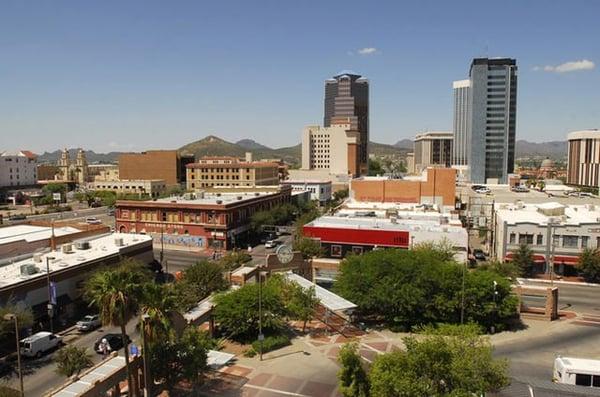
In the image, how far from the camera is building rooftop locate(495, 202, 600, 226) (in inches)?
2532

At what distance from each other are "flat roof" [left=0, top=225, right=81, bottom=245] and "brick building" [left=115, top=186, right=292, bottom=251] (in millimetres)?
17963

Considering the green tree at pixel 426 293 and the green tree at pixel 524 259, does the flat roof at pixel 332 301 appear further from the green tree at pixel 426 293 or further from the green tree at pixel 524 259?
the green tree at pixel 524 259

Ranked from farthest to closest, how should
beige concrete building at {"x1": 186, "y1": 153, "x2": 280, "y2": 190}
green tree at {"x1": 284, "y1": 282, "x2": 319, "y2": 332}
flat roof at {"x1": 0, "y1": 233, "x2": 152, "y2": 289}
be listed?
1. beige concrete building at {"x1": 186, "y1": 153, "x2": 280, "y2": 190}
2. flat roof at {"x1": 0, "y1": 233, "x2": 152, "y2": 289}
3. green tree at {"x1": 284, "y1": 282, "x2": 319, "y2": 332}

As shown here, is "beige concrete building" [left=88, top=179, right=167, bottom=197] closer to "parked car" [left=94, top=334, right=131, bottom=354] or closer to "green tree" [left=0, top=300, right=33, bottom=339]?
"green tree" [left=0, top=300, right=33, bottom=339]

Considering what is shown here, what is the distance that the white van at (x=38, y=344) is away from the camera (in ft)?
112

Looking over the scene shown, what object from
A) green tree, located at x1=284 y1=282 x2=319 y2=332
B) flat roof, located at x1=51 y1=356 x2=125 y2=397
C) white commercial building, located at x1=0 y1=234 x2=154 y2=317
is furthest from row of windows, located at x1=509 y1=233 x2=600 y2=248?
flat roof, located at x1=51 y1=356 x2=125 y2=397

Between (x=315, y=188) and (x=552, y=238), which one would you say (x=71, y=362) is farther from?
(x=315, y=188)

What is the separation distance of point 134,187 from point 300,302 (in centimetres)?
13605

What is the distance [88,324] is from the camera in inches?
1593

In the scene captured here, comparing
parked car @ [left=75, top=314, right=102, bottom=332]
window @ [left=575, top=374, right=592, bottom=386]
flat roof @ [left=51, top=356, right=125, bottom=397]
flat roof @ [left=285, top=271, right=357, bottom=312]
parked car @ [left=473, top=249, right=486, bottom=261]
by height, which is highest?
flat roof @ [left=51, top=356, right=125, bottom=397]

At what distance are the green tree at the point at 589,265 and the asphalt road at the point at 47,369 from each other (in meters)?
52.0

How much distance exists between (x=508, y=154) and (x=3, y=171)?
185406 mm

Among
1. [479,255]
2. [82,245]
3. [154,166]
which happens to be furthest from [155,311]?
[154,166]

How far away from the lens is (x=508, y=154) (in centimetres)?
18088
